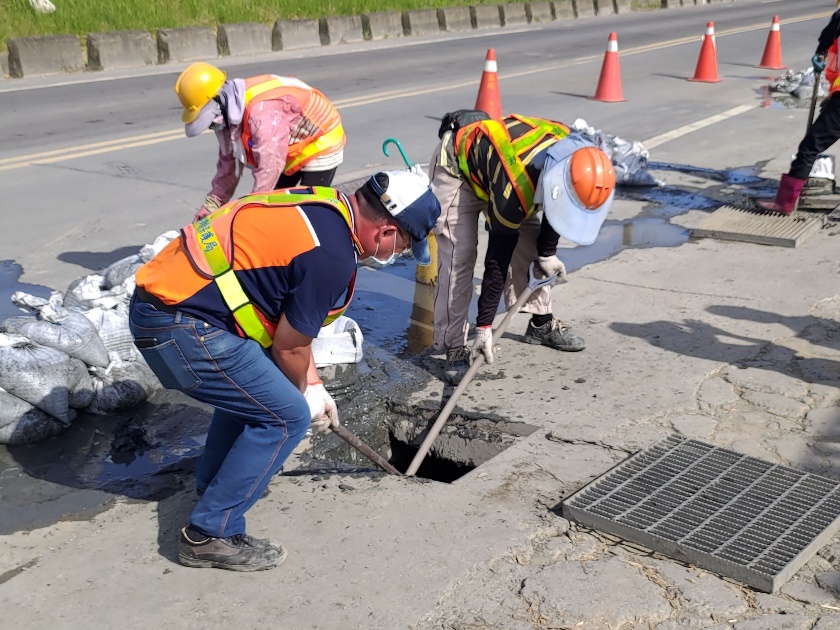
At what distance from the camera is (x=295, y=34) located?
17953 mm

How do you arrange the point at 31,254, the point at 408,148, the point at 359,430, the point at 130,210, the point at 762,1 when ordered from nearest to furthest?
the point at 359,430 → the point at 31,254 → the point at 130,210 → the point at 408,148 → the point at 762,1

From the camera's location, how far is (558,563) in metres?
3.30

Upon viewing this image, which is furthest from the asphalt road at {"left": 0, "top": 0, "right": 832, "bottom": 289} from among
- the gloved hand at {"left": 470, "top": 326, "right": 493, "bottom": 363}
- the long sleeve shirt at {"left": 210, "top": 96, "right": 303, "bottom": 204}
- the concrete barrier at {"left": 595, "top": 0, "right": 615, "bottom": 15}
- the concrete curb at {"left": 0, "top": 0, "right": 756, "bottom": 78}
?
the concrete barrier at {"left": 595, "top": 0, "right": 615, "bottom": 15}

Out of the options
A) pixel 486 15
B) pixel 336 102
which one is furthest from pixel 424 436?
pixel 486 15

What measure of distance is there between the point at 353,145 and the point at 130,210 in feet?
9.78

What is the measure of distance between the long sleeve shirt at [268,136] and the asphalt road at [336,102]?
1.83m

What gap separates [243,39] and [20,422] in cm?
1366

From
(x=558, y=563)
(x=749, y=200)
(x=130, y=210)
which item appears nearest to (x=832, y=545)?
(x=558, y=563)

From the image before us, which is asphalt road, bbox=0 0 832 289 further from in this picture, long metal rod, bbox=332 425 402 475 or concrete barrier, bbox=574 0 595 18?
concrete barrier, bbox=574 0 595 18

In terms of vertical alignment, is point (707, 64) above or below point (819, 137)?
above

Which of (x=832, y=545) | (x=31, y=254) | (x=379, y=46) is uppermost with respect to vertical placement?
(x=379, y=46)

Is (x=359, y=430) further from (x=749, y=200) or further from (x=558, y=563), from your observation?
(x=749, y=200)

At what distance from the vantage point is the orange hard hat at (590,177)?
167 inches

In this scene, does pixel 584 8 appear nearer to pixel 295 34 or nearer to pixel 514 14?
pixel 514 14
